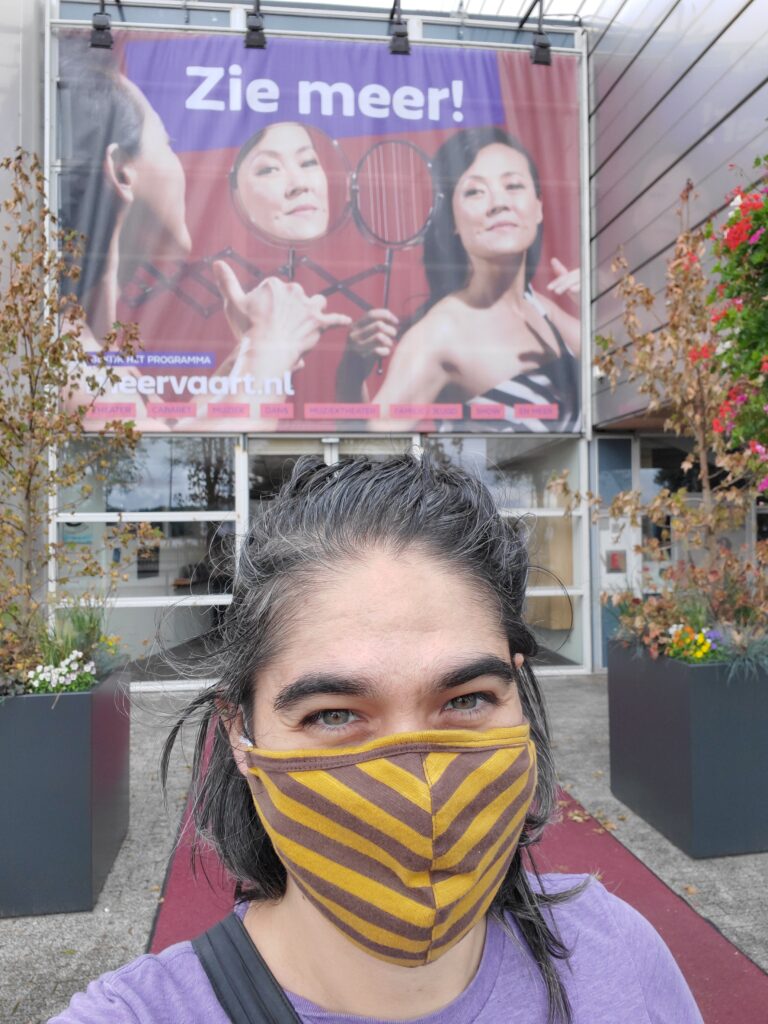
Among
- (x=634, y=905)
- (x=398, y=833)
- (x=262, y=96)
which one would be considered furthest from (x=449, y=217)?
(x=398, y=833)

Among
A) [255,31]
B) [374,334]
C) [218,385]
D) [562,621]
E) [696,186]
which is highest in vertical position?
[255,31]

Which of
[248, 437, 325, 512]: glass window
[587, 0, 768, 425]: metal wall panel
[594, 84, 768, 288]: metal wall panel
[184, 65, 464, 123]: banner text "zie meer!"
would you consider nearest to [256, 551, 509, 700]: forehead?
[594, 84, 768, 288]: metal wall panel

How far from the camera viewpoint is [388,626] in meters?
0.94

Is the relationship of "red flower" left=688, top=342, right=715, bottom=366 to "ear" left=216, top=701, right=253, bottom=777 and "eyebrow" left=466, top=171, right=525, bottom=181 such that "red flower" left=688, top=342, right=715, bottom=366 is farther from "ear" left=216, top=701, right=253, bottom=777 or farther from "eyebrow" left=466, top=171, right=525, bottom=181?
"eyebrow" left=466, top=171, right=525, bottom=181

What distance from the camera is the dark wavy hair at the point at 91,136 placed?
24.7ft

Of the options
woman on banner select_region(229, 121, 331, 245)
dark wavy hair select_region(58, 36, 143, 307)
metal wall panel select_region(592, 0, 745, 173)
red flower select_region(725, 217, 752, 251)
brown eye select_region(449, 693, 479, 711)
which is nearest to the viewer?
brown eye select_region(449, 693, 479, 711)

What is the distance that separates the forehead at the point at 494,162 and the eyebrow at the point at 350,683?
832 cm

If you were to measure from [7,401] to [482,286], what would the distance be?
5852 millimetres

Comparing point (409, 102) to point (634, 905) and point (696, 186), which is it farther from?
point (634, 905)

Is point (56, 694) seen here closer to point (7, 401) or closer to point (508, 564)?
point (7, 401)

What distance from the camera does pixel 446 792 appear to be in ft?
3.05

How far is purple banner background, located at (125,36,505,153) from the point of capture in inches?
303

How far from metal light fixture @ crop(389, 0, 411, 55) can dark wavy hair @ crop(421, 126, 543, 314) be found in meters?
1.17

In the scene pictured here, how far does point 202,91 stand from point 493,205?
3580 millimetres
